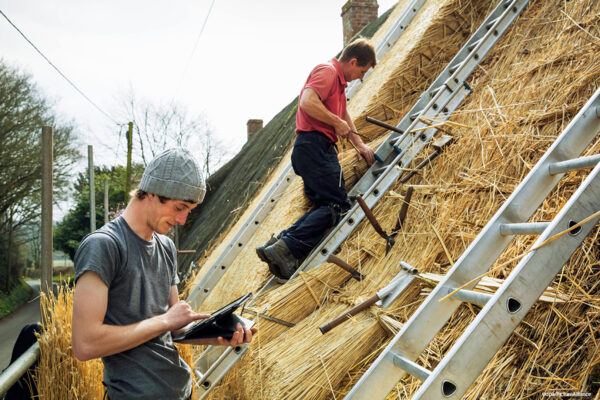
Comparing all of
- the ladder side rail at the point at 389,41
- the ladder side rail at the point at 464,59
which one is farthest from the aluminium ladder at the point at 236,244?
the ladder side rail at the point at 389,41

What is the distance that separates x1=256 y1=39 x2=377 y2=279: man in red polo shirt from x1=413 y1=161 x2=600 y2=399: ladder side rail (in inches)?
67.6

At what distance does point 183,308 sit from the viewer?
62.4 inches

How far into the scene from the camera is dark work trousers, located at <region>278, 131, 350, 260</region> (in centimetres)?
290

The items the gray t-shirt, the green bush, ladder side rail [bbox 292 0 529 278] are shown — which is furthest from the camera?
the green bush

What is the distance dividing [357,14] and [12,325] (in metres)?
20.7

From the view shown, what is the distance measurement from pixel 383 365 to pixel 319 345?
758 millimetres

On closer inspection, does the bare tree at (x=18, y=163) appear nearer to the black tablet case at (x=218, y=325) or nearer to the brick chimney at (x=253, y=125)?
the brick chimney at (x=253, y=125)

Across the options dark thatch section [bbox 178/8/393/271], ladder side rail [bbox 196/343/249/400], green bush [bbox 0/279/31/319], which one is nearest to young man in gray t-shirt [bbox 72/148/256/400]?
ladder side rail [bbox 196/343/249/400]

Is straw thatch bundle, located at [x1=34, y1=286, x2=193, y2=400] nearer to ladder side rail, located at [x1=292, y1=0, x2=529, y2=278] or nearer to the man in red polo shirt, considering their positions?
the man in red polo shirt

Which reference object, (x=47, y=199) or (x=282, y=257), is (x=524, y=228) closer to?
(x=282, y=257)

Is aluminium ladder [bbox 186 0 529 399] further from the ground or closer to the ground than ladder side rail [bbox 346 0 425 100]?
closer to the ground

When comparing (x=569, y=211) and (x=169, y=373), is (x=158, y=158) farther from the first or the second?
(x=569, y=211)

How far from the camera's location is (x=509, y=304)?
49.9 inches

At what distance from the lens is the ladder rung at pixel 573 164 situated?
1.36 meters
